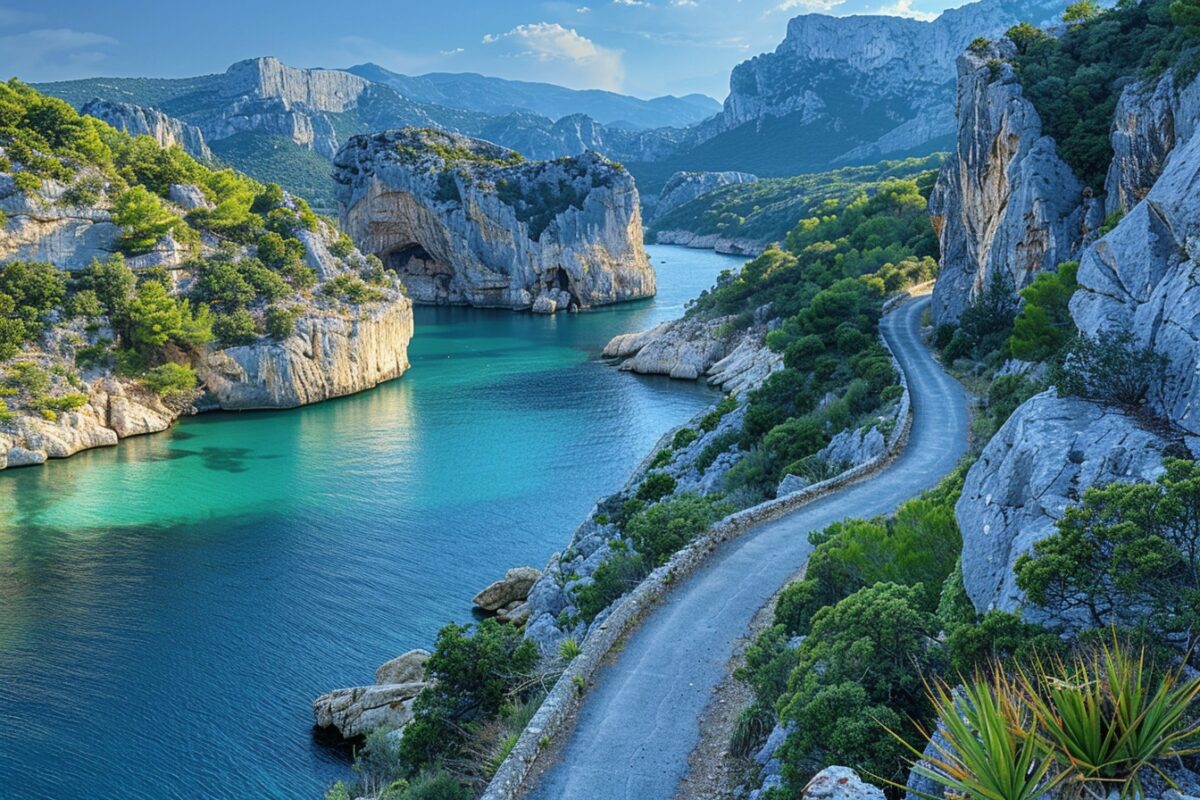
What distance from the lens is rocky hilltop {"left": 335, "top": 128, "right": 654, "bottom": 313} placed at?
10831 cm

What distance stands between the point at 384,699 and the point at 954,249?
35.0 metres

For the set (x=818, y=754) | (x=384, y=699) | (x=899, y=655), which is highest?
(x=899, y=655)

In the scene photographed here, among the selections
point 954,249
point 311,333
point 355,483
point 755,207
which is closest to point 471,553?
point 355,483

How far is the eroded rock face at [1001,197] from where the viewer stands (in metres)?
31.5

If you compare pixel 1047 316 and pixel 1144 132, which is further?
pixel 1144 132

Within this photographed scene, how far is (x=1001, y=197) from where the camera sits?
35.1 m

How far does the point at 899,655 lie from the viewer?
1070 centimetres

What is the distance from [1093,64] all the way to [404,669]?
3476 centimetres

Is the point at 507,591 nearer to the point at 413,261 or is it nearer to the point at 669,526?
the point at 669,526

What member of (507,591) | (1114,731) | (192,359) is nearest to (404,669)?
(507,591)

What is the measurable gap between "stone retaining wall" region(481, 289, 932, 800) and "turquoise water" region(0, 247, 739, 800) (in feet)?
30.5

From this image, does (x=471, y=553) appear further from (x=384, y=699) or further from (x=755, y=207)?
(x=755, y=207)

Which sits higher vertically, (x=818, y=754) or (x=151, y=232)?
(x=151, y=232)

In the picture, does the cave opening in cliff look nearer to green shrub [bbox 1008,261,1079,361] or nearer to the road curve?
green shrub [bbox 1008,261,1079,361]
